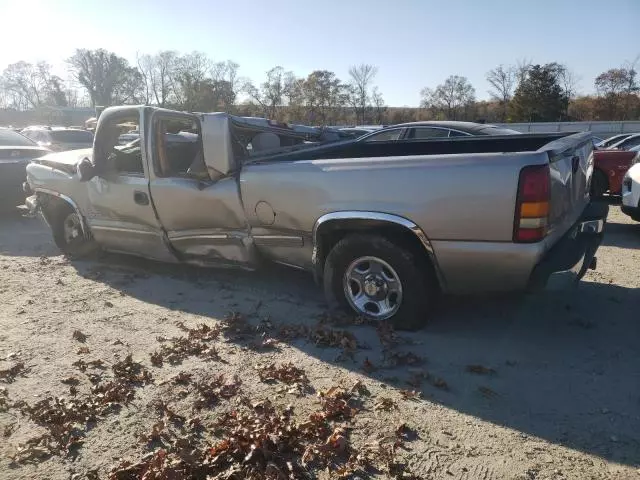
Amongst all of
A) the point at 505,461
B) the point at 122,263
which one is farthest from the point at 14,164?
the point at 505,461

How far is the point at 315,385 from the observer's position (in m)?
3.37

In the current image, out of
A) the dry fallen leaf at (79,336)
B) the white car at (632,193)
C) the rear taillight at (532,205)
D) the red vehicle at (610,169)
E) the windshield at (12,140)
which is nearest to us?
the rear taillight at (532,205)

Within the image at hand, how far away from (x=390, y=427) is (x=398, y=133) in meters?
7.11

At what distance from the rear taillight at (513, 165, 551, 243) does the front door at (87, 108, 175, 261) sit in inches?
139

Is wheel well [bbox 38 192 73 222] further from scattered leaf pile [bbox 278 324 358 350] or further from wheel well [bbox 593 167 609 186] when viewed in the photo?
wheel well [bbox 593 167 609 186]

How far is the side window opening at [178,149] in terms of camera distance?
4.98m

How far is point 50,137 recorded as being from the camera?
16.0 meters

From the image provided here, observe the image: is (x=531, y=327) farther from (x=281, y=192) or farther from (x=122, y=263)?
(x=122, y=263)

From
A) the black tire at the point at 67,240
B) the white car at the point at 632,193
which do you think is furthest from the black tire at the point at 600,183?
the black tire at the point at 67,240

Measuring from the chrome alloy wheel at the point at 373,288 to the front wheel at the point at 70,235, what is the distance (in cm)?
370

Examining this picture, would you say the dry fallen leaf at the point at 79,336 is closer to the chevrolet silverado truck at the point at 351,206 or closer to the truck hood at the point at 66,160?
the chevrolet silverado truck at the point at 351,206

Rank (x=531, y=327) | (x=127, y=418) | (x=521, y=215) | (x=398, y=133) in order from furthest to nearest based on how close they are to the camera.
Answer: (x=398, y=133) → (x=531, y=327) → (x=521, y=215) → (x=127, y=418)

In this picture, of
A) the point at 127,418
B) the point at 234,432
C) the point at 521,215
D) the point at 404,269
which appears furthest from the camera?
the point at 404,269

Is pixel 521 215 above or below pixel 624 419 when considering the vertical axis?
above
